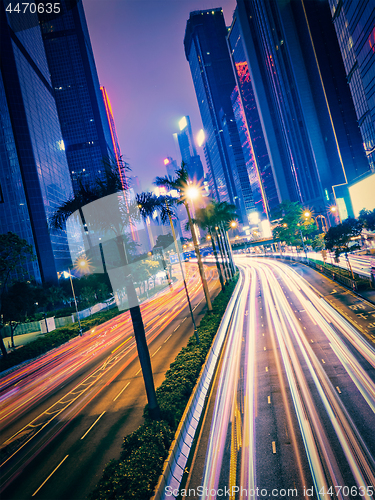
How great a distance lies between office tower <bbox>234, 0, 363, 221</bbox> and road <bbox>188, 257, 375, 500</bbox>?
114 meters

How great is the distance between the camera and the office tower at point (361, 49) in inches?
2392

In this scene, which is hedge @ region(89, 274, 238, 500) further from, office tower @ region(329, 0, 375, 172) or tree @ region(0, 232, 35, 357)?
office tower @ region(329, 0, 375, 172)

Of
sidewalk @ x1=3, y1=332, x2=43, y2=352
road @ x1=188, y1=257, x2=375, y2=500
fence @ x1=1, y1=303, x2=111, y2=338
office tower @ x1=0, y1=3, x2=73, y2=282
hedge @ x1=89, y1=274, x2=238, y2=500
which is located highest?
office tower @ x1=0, y1=3, x2=73, y2=282

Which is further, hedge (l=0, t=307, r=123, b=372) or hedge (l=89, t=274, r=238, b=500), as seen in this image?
hedge (l=0, t=307, r=123, b=372)

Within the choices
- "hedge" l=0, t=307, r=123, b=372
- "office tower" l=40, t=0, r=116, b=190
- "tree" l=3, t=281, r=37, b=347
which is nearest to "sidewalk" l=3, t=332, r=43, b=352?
"hedge" l=0, t=307, r=123, b=372

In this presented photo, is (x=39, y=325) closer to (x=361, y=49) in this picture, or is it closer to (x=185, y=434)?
(x=185, y=434)

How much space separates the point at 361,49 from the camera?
6644 cm

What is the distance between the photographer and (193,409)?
45.5 ft

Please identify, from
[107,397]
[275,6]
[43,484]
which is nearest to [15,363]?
[107,397]

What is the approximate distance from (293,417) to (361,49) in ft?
283

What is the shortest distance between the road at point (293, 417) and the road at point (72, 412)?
15.8ft

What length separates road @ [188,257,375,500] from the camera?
30.3 ft

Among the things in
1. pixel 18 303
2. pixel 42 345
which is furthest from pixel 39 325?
pixel 18 303

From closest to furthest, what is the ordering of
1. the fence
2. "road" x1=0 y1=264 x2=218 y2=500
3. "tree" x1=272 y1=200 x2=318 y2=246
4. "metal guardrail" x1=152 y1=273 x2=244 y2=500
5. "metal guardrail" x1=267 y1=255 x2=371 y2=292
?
"metal guardrail" x1=152 y1=273 x2=244 y2=500 < "road" x1=0 y1=264 x2=218 y2=500 < "metal guardrail" x1=267 y1=255 x2=371 y2=292 < the fence < "tree" x1=272 y1=200 x2=318 y2=246
